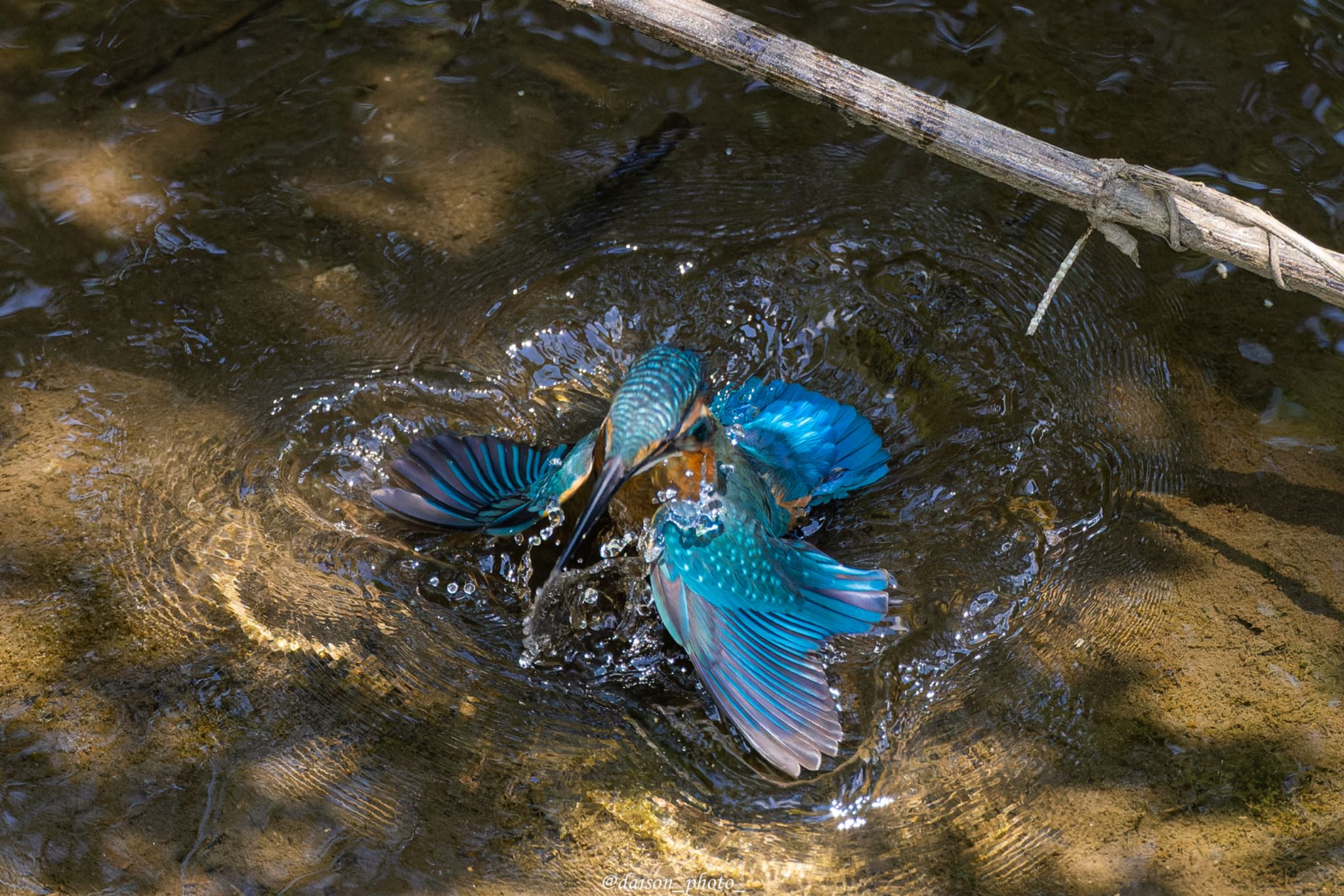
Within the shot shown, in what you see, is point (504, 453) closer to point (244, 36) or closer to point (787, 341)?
point (787, 341)

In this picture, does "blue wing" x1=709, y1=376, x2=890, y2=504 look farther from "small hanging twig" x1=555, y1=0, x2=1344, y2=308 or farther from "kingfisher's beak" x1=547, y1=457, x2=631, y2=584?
"small hanging twig" x1=555, y1=0, x2=1344, y2=308

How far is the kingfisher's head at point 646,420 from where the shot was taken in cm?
259

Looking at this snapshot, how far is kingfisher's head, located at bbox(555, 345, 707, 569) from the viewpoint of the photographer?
8.48 ft

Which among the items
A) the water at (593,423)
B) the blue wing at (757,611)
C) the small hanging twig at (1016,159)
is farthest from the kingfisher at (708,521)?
the small hanging twig at (1016,159)

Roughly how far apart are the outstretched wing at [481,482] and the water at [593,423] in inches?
5.3

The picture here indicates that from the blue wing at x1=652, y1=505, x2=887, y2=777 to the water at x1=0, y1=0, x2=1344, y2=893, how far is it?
15cm

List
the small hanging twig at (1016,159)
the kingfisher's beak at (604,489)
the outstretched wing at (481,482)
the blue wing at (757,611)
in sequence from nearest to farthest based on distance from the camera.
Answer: the small hanging twig at (1016,159) < the kingfisher's beak at (604,489) < the blue wing at (757,611) < the outstretched wing at (481,482)

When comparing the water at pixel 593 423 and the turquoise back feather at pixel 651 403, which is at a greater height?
the turquoise back feather at pixel 651 403

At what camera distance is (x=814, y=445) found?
343 cm

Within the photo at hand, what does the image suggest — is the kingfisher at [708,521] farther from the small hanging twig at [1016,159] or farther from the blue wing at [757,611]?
the small hanging twig at [1016,159]

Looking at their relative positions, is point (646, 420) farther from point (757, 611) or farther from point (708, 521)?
point (757, 611)

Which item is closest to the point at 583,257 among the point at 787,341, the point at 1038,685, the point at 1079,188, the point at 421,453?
the point at 787,341

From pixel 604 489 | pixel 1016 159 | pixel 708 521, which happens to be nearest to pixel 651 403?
pixel 604 489

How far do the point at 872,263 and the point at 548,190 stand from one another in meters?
1.32
